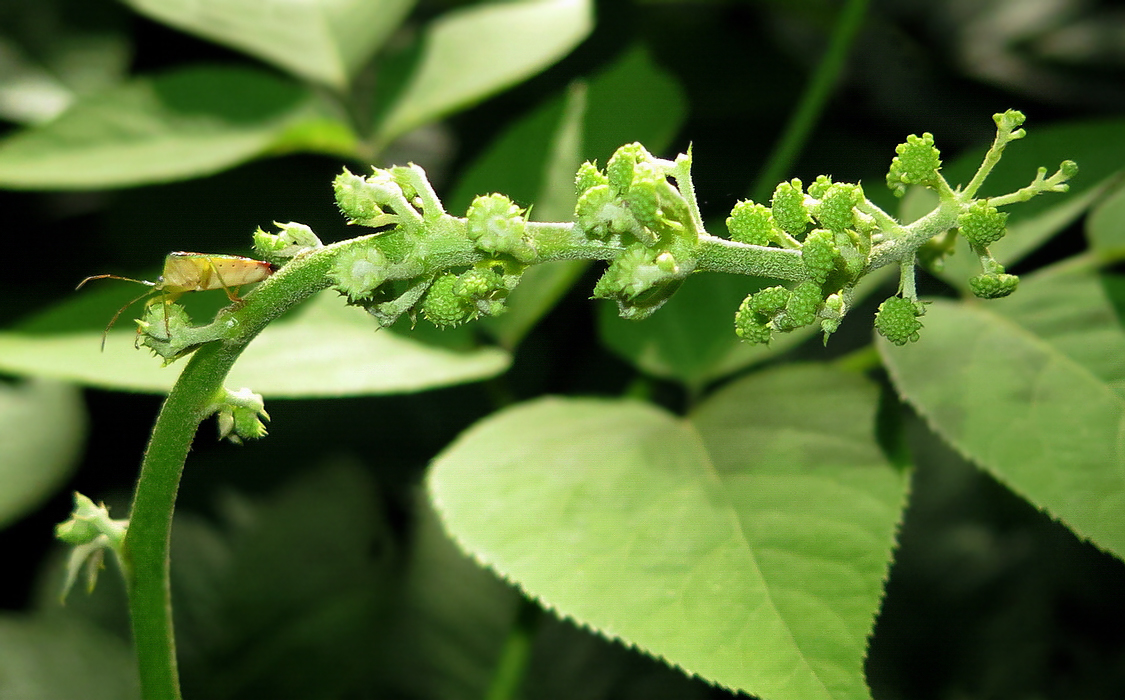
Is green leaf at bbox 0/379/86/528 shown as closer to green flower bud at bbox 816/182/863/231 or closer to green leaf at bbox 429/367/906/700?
green leaf at bbox 429/367/906/700

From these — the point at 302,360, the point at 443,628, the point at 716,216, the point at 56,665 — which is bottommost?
the point at 443,628

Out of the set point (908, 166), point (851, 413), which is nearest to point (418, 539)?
point (851, 413)

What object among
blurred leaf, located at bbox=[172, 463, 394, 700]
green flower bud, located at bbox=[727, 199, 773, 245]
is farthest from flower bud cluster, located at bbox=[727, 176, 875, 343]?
blurred leaf, located at bbox=[172, 463, 394, 700]

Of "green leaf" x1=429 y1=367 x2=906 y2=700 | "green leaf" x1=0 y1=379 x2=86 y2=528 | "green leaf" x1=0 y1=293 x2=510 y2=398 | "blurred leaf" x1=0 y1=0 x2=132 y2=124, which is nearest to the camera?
"green leaf" x1=429 y1=367 x2=906 y2=700

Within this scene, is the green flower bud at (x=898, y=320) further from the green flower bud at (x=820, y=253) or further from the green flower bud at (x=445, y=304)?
the green flower bud at (x=445, y=304)

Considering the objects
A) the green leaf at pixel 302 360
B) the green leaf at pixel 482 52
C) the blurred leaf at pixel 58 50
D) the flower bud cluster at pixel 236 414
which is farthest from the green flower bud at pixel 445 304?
the blurred leaf at pixel 58 50

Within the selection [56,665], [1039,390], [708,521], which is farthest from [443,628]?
[1039,390]

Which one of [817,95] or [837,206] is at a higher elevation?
[837,206]

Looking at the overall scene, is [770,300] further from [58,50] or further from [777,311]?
[58,50]
